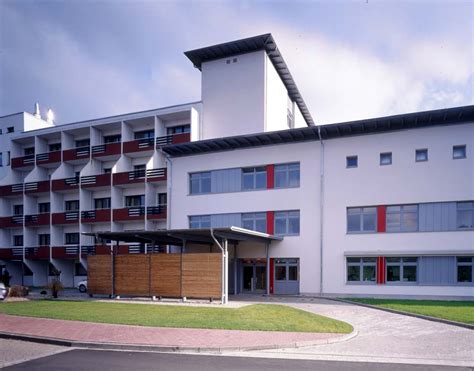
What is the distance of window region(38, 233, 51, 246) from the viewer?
38328 millimetres

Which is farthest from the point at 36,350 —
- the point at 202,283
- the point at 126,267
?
→ the point at 126,267

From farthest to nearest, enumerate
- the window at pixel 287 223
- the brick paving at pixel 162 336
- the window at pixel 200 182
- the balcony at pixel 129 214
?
the balcony at pixel 129 214 < the window at pixel 200 182 < the window at pixel 287 223 < the brick paving at pixel 162 336

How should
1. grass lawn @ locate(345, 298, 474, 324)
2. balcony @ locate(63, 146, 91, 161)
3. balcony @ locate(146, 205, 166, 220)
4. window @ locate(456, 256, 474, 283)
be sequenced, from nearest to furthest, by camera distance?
grass lawn @ locate(345, 298, 474, 324) < window @ locate(456, 256, 474, 283) < balcony @ locate(146, 205, 166, 220) < balcony @ locate(63, 146, 91, 161)

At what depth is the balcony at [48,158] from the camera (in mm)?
37875

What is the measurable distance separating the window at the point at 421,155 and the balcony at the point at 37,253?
30.6m

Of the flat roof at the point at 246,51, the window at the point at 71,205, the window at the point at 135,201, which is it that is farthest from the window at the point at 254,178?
the window at the point at 71,205

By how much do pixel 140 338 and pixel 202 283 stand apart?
9895 millimetres

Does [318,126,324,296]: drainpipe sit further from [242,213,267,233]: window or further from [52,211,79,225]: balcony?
[52,211,79,225]: balcony

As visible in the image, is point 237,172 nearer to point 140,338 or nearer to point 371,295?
point 371,295

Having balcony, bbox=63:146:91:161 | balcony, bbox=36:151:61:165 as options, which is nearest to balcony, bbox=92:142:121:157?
balcony, bbox=63:146:91:161

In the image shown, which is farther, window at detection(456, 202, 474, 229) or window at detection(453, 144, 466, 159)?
window at detection(453, 144, 466, 159)

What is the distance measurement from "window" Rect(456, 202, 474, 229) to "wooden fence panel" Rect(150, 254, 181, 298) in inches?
598

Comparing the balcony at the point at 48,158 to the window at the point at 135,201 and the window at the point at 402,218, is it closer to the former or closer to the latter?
the window at the point at 135,201

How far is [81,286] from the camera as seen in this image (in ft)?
103
